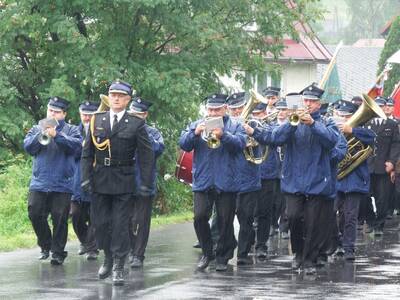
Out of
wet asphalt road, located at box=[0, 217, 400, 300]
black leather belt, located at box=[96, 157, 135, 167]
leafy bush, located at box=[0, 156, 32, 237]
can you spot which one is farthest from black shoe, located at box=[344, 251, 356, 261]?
leafy bush, located at box=[0, 156, 32, 237]

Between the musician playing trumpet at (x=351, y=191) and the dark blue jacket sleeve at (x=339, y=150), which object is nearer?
the dark blue jacket sleeve at (x=339, y=150)

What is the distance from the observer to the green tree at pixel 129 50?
77.4 feet

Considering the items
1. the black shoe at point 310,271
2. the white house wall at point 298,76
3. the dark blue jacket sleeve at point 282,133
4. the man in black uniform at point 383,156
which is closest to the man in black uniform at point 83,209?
the dark blue jacket sleeve at point 282,133

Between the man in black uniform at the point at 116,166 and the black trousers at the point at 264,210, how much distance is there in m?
3.44

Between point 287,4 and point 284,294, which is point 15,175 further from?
point 284,294

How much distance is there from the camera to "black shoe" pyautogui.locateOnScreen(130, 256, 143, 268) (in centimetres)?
1497

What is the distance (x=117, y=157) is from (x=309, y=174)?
219cm

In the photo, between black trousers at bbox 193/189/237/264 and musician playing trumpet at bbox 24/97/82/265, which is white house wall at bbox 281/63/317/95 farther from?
black trousers at bbox 193/189/237/264

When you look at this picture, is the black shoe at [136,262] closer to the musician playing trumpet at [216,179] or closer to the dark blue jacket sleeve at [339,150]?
the musician playing trumpet at [216,179]

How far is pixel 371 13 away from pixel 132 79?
3811 inches

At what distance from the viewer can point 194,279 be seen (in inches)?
546

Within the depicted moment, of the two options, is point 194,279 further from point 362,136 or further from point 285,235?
point 285,235

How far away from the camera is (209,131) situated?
14.4 m

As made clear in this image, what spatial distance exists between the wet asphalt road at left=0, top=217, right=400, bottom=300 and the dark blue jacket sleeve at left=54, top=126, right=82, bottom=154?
1274 mm
